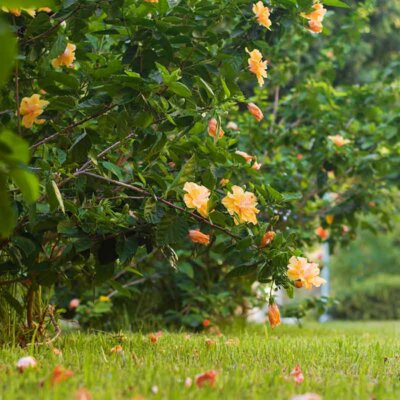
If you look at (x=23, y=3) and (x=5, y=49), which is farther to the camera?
(x=23, y=3)

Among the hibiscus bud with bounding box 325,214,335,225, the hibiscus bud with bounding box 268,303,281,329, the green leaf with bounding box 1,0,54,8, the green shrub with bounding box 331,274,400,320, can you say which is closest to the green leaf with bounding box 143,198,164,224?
the hibiscus bud with bounding box 268,303,281,329

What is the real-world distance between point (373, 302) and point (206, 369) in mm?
8932

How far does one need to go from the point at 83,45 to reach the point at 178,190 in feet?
2.38

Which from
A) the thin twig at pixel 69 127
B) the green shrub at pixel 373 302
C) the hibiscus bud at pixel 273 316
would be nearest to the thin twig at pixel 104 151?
the thin twig at pixel 69 127

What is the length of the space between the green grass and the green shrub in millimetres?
7870

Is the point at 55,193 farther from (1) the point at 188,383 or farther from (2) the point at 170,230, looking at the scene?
(1) the point at 188,383

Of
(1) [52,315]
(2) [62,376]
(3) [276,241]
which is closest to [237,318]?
(1) [52,315]

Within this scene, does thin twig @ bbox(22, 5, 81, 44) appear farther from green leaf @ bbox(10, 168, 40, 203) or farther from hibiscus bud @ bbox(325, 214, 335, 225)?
hibiscus bud @ bbox(325, 214, 335, 225)

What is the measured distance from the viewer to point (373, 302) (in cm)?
1013

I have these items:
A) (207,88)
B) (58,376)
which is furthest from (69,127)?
(58,376)

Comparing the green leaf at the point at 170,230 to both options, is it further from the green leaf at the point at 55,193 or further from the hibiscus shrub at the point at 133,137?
the green leaf at the point at 55,193

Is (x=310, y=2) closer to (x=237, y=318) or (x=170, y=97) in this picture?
(x=170, y=97)

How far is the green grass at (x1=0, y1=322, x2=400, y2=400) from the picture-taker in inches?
56.1

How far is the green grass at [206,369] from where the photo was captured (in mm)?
1425
